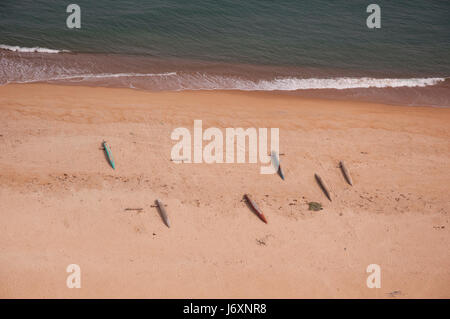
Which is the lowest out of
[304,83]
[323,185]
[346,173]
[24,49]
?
[323,185]

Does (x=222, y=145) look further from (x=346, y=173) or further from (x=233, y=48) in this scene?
(x=233, y=48)

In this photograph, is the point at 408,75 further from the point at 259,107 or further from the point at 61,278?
the point at 61,278

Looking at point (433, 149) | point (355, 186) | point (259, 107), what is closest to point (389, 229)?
point (355, 186)

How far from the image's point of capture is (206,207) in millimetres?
10328

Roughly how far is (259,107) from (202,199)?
6.00m

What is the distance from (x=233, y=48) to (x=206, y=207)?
1251 centimetres

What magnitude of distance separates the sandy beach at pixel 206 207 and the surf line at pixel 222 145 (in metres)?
0.32

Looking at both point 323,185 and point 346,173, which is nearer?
point 323,185

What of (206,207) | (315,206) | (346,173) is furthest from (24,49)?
(346,173)

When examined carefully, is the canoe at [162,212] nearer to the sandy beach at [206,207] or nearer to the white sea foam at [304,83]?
the sandy beach at [206,207]

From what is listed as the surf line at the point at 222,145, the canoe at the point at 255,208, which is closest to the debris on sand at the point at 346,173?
the surf line at the point at 222,145

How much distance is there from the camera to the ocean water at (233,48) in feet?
55.3

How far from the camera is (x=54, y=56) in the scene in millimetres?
17406
